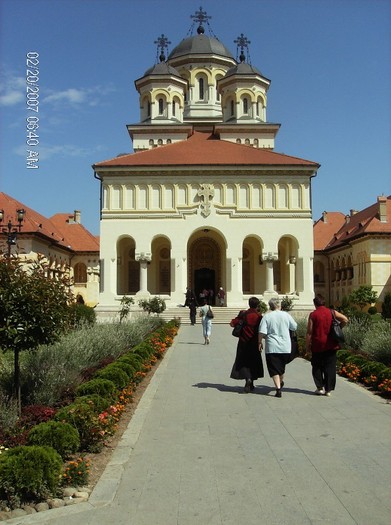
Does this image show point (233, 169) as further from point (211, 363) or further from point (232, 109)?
point (211, 363)

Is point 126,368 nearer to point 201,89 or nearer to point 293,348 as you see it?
point 293,348

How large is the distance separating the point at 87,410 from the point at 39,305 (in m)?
2.00

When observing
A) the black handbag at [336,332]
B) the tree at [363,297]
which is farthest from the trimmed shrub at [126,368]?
the tree at [363,297]

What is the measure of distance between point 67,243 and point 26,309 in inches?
1917

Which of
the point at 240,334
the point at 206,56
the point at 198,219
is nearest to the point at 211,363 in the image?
the point at 240,334

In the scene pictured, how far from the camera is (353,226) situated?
50.5m

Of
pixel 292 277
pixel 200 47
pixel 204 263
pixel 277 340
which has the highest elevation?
pixel 200 47

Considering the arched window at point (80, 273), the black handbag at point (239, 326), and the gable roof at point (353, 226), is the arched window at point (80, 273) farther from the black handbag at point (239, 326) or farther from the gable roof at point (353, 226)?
the black handbag at point (239, 326)

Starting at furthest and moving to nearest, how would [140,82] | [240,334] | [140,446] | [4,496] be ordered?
[140,82]
[240,334]
[140,446]
[4,496]

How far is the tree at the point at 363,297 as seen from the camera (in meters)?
39.5

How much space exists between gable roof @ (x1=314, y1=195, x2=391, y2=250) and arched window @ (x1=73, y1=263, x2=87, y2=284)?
24.2 meters

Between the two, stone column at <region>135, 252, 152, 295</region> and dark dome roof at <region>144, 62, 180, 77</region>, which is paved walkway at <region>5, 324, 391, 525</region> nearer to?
stone column at <region>135, 252, 152, 295</region>

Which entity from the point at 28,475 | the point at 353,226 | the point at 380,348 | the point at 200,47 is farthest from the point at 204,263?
the point at 28,475

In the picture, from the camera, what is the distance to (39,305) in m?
8.37
